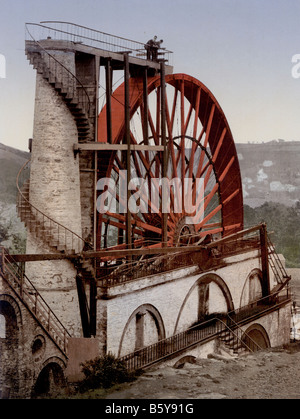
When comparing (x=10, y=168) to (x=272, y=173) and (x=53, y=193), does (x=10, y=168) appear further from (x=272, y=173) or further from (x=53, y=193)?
(x=53, y=193)

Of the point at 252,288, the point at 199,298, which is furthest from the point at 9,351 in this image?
the point at 252,288

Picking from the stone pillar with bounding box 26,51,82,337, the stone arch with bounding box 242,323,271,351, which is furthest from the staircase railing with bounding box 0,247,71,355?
the stone arch with bounding box 242,323,271,351

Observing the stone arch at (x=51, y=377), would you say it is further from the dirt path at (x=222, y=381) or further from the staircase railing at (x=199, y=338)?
the dirt path at (x=222, y=381)

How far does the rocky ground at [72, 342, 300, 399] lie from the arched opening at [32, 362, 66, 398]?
222 centimetres

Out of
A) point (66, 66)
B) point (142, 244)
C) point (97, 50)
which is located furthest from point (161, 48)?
point (142, 244)

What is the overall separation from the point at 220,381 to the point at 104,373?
3013 millimetres

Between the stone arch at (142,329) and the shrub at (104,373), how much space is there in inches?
54.9

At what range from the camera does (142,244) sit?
2211cm

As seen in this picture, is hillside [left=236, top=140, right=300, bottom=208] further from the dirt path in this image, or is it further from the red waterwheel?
the dirt path

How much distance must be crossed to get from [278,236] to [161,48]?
28.2 metres

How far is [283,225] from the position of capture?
155 feet

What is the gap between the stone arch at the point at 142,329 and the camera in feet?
54.6

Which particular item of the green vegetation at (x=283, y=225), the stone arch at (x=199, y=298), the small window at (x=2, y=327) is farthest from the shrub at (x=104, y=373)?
the green vegetation at (x=283, y=225)
